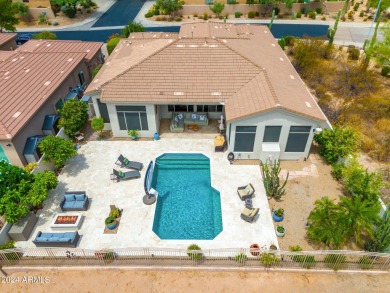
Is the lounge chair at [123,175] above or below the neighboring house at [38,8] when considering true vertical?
below

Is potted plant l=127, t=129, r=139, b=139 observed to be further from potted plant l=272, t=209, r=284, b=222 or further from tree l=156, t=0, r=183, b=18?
tree l=156, t=0, r=183, b=18

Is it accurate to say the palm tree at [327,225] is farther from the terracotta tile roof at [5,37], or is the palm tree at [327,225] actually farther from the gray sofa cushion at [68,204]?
the terracotta tile roof at [5,37]

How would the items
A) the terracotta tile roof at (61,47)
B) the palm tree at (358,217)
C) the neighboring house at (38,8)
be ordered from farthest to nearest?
the neighboring house at (38,8), the terracotta tile roof at (61,47), the palm tree at (358,217)

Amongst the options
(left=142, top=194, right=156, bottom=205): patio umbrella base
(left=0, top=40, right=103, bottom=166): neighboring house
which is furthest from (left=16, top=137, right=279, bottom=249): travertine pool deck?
(left=0, top=40, right=103, bottom=166): neighboring house

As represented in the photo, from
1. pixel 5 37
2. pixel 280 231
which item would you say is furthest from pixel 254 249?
pixel 5 37

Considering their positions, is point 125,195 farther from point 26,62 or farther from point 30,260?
point 26,62

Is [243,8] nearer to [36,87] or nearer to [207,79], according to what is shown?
[207,79]

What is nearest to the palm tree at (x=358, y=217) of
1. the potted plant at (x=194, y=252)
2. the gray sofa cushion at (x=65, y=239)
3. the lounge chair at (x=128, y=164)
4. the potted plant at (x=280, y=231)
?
the potted plant at (x=280, y=231)
